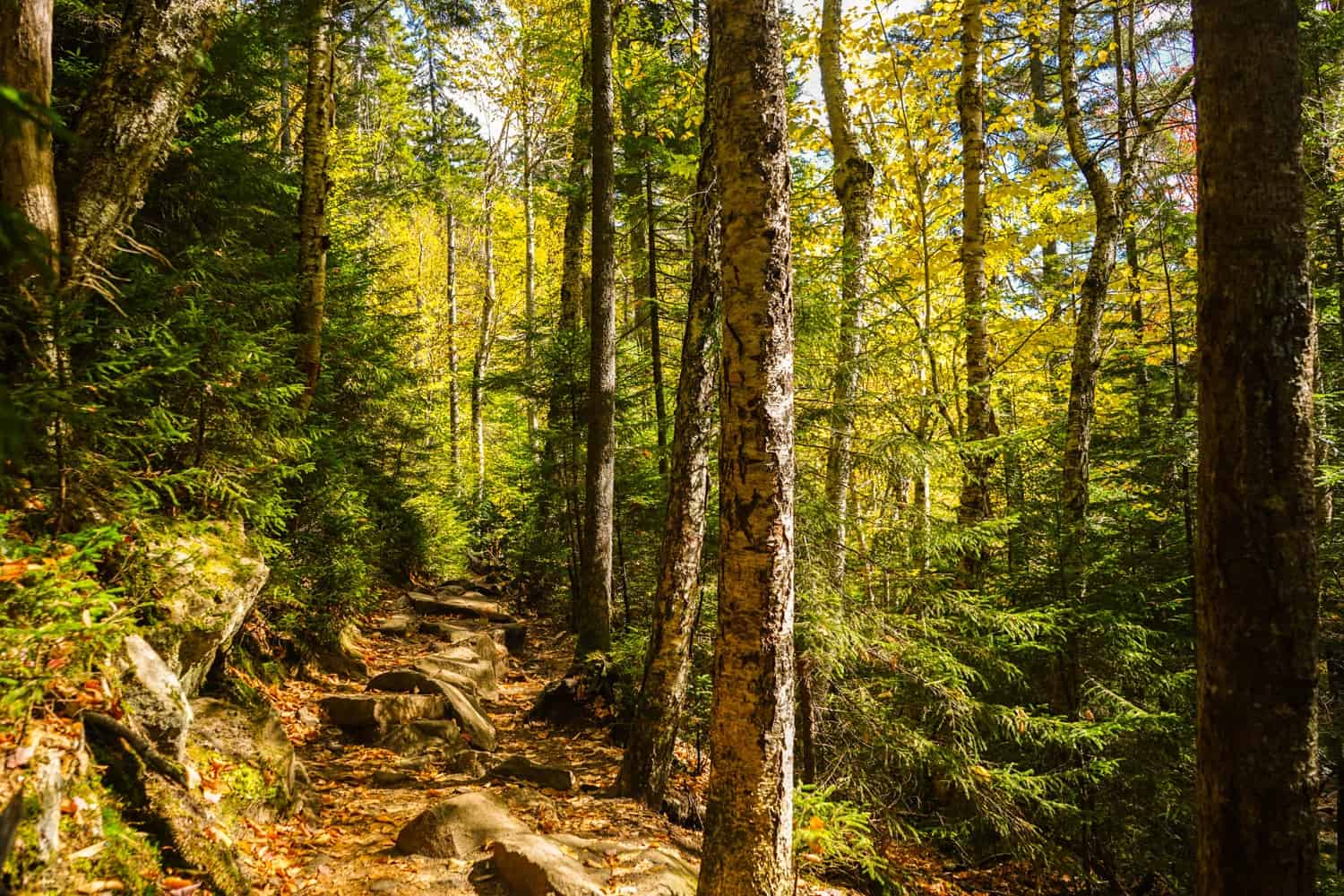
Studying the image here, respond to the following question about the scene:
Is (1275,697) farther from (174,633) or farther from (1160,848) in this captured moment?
(174,633)

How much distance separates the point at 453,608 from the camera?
12.0 metres

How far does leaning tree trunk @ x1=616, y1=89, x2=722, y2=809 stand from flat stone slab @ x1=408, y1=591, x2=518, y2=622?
731 cm

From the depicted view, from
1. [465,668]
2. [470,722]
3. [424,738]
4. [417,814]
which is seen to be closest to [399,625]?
[465,668]

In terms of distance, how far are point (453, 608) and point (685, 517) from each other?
8.15m

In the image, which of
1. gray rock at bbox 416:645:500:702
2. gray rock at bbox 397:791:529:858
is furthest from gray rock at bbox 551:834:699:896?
gray rock at bbox 416:645:500:702

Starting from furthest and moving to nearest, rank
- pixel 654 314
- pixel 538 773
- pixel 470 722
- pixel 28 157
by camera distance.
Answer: pixel 654 314 → pixel 470 722 → pixel 538 773 → pixel 28 157

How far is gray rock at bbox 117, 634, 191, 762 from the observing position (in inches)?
136

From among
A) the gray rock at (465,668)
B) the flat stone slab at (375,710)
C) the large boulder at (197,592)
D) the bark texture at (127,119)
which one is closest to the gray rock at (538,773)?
the flat stone slab at (375,710)

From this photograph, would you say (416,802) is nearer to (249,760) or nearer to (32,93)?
(249,760)

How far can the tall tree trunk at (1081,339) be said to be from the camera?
675 centimetres

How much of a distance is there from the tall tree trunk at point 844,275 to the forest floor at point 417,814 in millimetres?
2611

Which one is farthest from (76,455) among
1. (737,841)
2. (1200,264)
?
(1200,264)

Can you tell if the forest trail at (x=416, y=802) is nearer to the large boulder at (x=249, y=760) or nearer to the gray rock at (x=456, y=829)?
the gray rock at (x=456, y=829)

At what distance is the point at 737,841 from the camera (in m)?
3.43
